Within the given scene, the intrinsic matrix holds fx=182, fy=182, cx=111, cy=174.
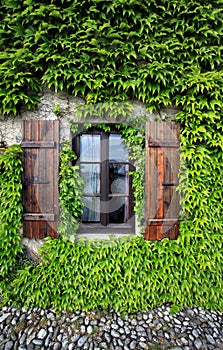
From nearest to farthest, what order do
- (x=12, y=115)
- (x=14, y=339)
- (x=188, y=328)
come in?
1. (x=14, y=339)
2. (x=188, y=328)
3. (x=12, y=115)

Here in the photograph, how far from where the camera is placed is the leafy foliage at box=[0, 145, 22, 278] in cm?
241

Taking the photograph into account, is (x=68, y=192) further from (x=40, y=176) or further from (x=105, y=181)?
(x=105, y=181)

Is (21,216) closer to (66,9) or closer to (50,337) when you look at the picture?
(50,337)

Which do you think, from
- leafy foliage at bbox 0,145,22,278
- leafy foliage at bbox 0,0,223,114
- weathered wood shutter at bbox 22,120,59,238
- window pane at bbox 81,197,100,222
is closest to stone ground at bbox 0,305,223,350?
leafy foliage at bbox 0,145,22,278

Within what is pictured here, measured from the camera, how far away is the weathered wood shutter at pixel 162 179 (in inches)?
100

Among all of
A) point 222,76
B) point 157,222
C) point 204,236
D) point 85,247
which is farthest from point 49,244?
point 222,76

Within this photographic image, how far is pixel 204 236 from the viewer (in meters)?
2.54

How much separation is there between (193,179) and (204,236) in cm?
81

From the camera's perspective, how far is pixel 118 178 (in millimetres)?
2805

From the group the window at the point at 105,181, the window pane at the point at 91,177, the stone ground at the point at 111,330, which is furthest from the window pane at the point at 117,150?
the stone ground at the point at 111,330

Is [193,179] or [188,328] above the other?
[193,179]

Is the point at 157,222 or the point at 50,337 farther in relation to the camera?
the point at 157,222

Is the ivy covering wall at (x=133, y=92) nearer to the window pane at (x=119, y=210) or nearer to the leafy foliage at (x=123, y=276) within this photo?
the leafy foliage at (x=123, y=276)

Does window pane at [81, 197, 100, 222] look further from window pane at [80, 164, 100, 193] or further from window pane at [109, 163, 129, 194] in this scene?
window pane at [109, 163, 129, 194]
